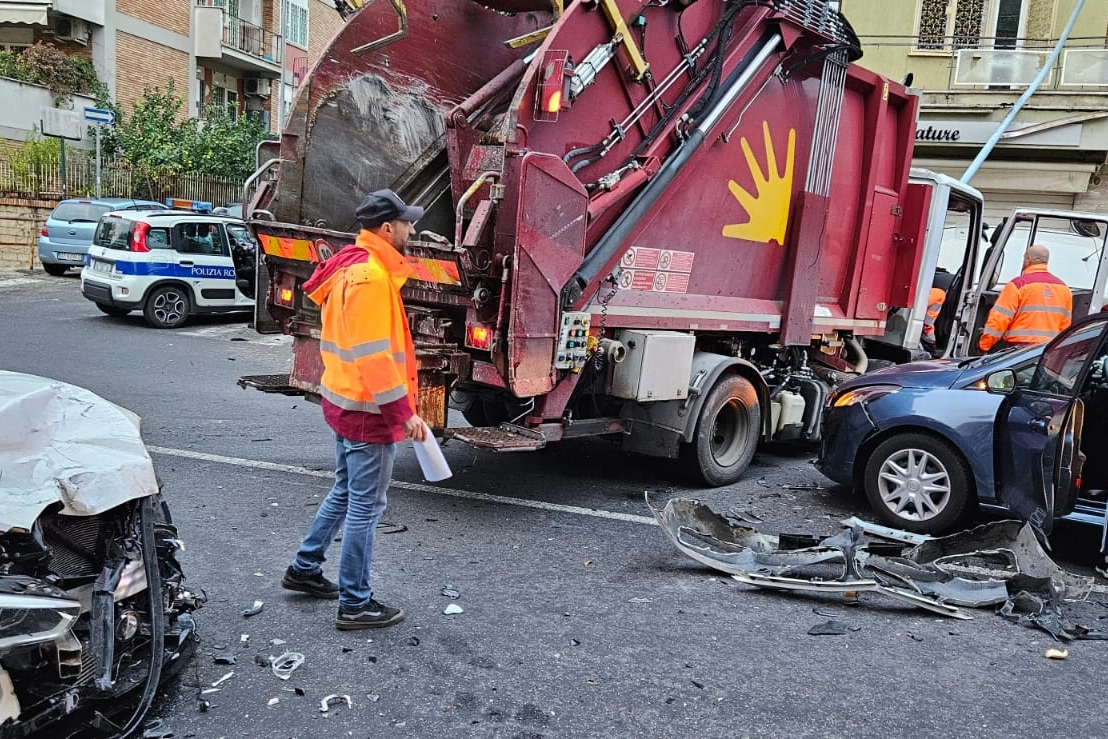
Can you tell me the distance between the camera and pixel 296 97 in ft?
19.7

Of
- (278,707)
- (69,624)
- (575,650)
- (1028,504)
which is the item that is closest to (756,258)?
(1028,504)

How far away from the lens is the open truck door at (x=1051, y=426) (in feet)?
15.6

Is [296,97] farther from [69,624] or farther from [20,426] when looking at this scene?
[69,624]

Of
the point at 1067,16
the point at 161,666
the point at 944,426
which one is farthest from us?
the point at 1067,16

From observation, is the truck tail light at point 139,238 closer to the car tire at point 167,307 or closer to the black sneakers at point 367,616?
the car tire at point 167,307

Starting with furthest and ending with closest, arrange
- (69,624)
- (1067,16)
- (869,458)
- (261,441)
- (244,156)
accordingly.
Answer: (244,156) → (1067,16) → (261,441) → (869,458) → (69,624)

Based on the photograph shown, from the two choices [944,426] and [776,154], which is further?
[776,154]

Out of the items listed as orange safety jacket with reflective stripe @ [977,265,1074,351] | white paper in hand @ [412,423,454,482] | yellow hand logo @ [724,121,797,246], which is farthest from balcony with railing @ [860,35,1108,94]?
white paper in hand @ [412,423,454,482]

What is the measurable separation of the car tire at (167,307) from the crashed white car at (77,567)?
1072 cm

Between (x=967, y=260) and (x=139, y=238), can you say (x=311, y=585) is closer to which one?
(x=967, y=260)

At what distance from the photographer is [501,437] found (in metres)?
5.29

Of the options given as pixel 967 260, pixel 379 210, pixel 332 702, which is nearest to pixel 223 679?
pixel 332 702

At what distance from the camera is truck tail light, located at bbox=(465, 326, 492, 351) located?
5062 millimetres

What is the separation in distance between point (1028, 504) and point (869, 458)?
3.55 feet
